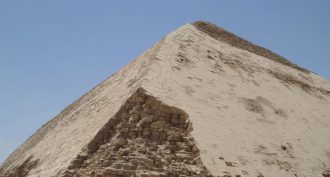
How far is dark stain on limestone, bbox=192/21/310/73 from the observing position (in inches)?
450

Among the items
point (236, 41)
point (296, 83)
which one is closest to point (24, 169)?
point (236, 41)

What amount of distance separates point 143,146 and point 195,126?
947 millimetres

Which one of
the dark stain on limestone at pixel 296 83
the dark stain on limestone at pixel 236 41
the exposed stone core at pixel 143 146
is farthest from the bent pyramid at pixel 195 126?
the dark stain on limestone at pixel 236 41

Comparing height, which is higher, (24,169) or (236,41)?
(236,41)

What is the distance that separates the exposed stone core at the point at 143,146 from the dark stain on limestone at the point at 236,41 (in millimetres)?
5145

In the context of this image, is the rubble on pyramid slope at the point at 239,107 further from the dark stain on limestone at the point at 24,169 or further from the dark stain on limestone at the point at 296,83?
the dark stain on limestone at the point at 24,169

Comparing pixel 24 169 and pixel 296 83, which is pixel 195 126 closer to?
pixel 24 169

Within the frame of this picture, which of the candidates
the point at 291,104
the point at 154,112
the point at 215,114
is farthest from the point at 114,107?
the point at 291,104

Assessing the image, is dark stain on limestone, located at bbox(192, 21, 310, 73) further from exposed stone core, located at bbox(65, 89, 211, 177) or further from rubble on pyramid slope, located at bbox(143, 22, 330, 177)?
exposed stone core, located at bbox(65, 89, 211, 177)

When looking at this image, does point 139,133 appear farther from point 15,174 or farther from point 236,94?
point 15,174

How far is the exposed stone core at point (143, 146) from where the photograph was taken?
222 inches

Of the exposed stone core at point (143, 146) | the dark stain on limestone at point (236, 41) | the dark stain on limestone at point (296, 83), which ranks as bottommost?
the exposed stone core at point (143, 146)

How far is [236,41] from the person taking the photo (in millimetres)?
12172

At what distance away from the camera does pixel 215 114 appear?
719 centimetres
